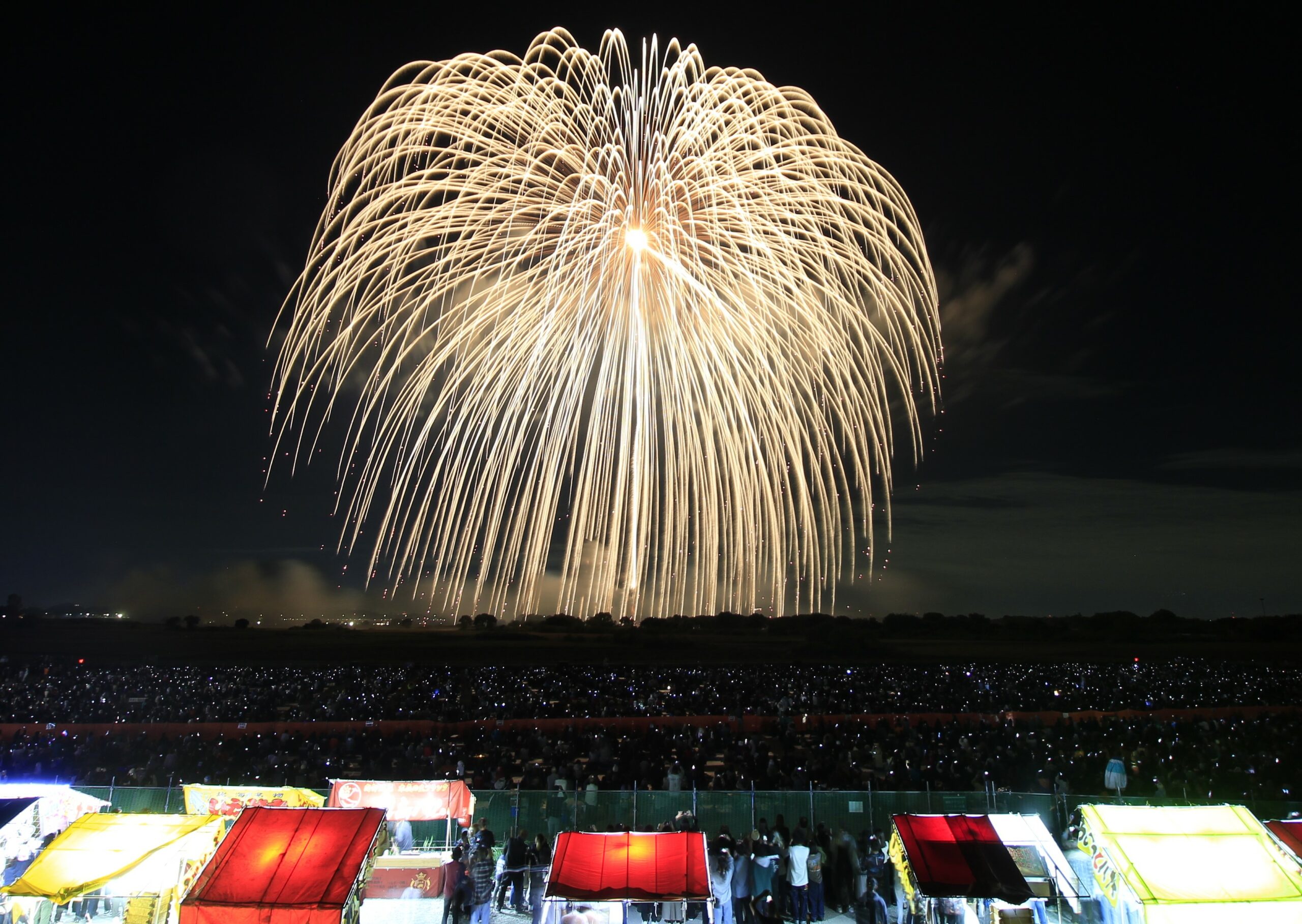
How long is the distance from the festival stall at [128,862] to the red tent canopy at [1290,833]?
38.1ft

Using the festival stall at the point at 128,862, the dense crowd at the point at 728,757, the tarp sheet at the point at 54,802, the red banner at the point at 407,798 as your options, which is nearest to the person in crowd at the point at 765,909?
the dense crowd at the point at 728,757

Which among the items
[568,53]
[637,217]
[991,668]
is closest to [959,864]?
[637,217]

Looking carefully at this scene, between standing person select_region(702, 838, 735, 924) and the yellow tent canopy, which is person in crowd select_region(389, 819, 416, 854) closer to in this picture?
the yellow tent canopy

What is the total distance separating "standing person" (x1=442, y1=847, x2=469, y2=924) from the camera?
30.7 ft

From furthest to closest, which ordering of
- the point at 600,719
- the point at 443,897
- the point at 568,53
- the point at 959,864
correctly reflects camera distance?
the point at 600,719 → the point at 568,53 → the point at 443,897 → the point at 959,864

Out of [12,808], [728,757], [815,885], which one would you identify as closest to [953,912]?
[815,885]

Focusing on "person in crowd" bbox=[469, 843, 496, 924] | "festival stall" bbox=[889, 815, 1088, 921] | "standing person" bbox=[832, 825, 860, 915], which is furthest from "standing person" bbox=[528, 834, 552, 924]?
"festival stall" bbox=[889, 815, 1088, 921]

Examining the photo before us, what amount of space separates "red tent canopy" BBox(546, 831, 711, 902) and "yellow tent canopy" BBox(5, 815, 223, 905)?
13.5ft

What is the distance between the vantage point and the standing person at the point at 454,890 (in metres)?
9.37

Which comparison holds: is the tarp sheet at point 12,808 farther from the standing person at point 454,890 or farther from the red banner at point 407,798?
the standing person at point 454,890

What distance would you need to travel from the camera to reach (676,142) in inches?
623

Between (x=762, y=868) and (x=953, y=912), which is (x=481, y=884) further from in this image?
(x=953, y=912)

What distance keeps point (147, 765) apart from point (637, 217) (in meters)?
15.5

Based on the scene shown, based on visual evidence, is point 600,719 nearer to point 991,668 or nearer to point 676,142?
point 676,142
